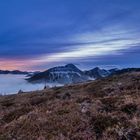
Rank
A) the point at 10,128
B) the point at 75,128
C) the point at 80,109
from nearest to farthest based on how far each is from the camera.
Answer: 1. the point at 75,128
2. the point at 10,128
3. the point at 80,109

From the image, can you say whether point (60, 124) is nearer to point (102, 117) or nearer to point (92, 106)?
point (102, 117)

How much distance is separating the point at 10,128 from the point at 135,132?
457 centimetres

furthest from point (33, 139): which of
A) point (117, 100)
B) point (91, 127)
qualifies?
point (117, 100)

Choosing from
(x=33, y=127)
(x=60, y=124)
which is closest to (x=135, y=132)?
(x=60, y=124)

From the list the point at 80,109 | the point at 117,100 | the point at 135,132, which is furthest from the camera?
the point at 117,100

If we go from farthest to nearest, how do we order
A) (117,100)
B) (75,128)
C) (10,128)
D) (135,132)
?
(117,100) < (10,128) < (75,128) < (135,132)

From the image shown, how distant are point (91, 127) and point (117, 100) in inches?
157

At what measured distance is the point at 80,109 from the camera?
14195 mm

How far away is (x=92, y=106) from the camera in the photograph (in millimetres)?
14359

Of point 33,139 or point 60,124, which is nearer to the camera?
point 33,139

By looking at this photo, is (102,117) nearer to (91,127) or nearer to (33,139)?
(91,127)

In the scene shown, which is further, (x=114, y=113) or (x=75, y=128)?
(x=114, y=113)

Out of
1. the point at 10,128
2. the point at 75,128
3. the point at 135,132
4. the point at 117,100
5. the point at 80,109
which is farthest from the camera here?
the point at 117,100

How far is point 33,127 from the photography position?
40.3 feet
